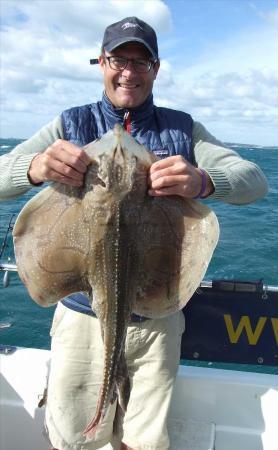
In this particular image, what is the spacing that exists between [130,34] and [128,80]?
0.28 meters

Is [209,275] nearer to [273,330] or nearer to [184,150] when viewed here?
[273,330]

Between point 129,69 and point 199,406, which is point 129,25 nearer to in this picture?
point 129,69

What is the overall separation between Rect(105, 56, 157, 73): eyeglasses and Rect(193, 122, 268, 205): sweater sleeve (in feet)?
1.94

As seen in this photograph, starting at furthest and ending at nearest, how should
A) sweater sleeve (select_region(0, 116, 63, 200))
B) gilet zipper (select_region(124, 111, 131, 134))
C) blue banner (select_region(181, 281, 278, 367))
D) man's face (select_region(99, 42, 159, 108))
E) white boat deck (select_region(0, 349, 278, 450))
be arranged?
blue banner (select_region(181, 281, 278, 367)) → white boat deck (select_region(0, 349, 278, 450)) → gilet zipper (select_region(124, 111, 131, 134)) → man's face (select_region(99, 42, 159, 108)) → sweater sleeve (select_region(0, 116, 63, 200))

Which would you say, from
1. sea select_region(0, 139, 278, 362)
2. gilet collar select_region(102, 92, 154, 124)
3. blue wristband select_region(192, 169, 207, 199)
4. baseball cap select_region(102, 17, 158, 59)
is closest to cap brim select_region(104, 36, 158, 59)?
baseball cap select_region(102, 17, 158, 59)

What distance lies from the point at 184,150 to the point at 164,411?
188 centimetres

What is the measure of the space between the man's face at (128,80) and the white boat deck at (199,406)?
7.63 feet

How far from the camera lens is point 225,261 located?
1005 centimetres

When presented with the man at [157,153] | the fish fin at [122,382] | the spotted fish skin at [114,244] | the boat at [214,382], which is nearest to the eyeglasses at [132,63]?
Result: the man at [157,153]

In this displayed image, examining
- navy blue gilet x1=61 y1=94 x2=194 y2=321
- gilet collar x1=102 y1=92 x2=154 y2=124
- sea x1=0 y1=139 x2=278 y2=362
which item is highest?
gilet collar x1=102 y1=92 x2=154 y2=124

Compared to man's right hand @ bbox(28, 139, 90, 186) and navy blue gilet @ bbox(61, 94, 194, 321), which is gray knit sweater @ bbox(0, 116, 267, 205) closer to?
navy blue gilet @ bbox(61, 94, 194, 321)

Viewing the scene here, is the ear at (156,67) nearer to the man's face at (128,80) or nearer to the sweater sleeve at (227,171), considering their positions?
the man's face at (128,80)

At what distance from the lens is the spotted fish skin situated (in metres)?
2.38

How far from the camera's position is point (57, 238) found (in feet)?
8.30
